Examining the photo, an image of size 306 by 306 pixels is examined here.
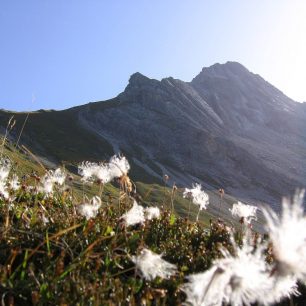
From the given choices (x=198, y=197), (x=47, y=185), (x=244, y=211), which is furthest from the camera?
(x=47, y=185)

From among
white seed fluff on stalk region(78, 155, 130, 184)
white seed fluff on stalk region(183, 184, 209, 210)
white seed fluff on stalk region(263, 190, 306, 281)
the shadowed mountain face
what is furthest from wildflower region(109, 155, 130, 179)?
the shadowed mountain face

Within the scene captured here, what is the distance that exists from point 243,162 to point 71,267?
170497 mm

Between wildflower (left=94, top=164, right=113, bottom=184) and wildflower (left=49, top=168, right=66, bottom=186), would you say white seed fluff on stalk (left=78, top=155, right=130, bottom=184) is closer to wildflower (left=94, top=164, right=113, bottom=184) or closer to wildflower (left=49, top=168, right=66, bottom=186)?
wildflower (left=94, top=164, right=113, bottom=184)

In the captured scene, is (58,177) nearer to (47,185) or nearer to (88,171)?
(47,185)

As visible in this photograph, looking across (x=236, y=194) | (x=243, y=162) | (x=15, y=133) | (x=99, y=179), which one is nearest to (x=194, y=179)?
(x=236, y=194)

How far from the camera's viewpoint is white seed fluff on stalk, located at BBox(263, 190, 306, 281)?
236 cm

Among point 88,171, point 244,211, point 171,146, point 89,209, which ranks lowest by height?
point 89,209

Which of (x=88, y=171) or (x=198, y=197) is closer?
(x=88, y=171)

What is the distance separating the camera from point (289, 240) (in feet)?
8.18

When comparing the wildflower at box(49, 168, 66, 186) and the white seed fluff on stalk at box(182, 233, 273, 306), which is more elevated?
the white seed fluff on stalk at box(182, 233, 273, 306)

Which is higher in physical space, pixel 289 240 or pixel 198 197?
pixel 289 240

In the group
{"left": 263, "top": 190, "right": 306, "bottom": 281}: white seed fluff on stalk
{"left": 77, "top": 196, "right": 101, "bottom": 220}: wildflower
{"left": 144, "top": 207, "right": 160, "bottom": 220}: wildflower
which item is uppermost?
{"left": 263, "top": 190, "right": 306, "bottom": 281}: white seed fluff on stalk

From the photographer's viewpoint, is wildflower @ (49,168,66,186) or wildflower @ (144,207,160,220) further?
wildflower @ (49,168,66,186)

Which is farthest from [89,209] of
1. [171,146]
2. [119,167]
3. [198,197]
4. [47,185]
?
[171,146]
